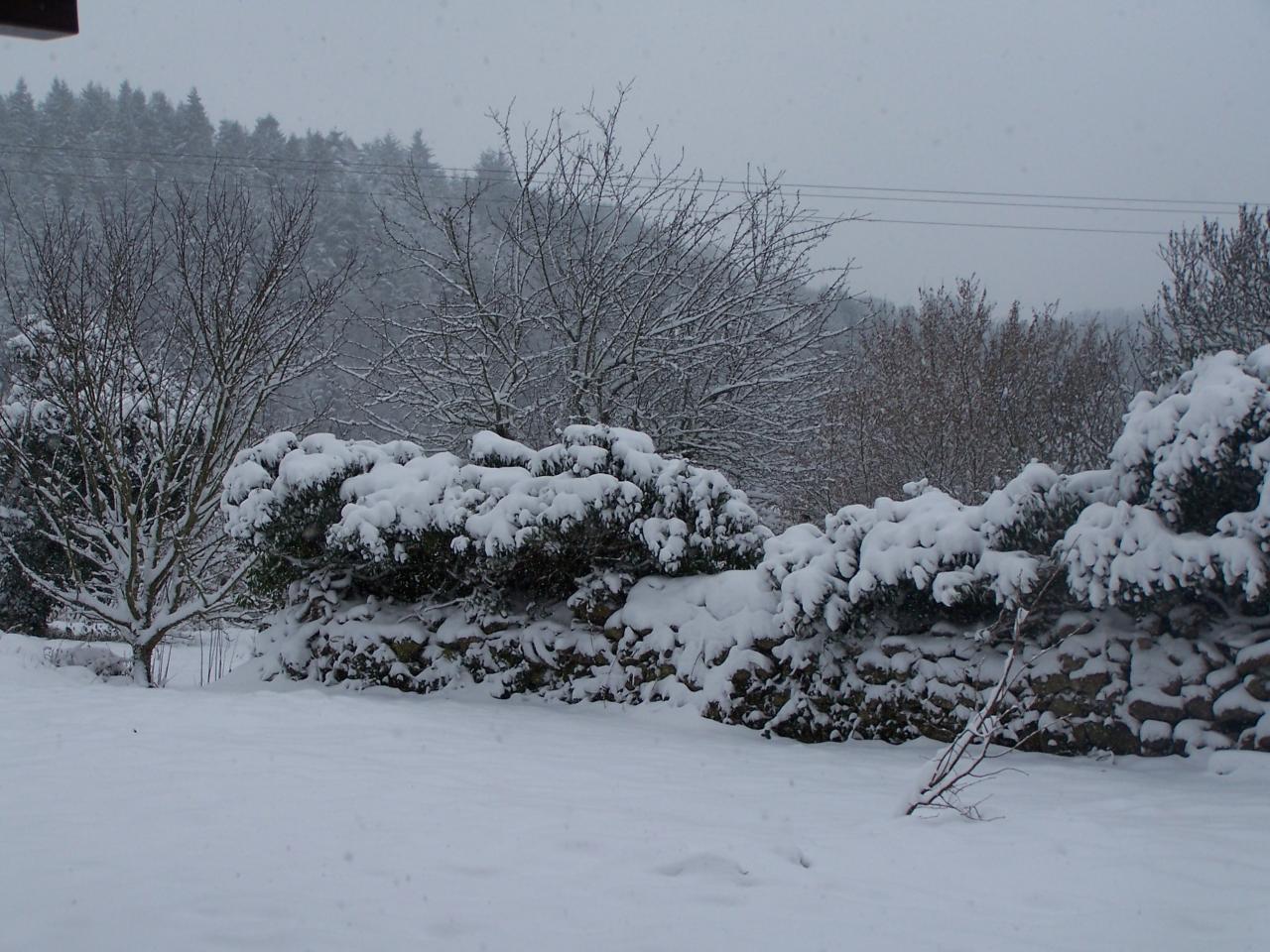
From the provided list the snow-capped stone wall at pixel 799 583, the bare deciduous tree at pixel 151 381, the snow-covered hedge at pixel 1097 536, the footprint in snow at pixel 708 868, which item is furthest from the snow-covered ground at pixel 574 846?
the bare deciduous tree at pixel 151 381

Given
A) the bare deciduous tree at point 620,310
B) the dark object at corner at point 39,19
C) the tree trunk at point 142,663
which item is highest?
the bare deciduous tree at point 620,310

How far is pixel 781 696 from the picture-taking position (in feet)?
19.8

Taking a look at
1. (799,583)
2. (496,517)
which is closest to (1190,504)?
(799,583)

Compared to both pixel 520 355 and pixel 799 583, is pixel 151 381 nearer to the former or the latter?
pixel 520 355

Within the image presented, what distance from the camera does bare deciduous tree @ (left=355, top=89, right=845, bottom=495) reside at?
10492 millimetres

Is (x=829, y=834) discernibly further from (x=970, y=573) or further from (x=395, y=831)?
(x=970, y=573)

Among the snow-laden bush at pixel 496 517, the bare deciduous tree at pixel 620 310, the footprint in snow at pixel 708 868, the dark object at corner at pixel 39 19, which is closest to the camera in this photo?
the dark object at corner at pixel 39 19

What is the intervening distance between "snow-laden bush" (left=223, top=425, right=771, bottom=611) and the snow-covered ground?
65.2 inches

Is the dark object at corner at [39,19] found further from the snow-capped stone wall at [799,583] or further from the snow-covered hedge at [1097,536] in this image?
the snow-covered hedge at [1097,536]

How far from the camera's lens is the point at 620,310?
10.9 m

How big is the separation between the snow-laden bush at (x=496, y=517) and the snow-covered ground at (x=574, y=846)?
1.65m

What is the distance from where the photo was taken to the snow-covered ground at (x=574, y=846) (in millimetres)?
2555

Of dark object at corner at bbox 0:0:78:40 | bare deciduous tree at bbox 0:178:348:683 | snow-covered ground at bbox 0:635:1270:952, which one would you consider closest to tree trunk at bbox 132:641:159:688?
bare deciduous tree at bbox 0:178:348:683

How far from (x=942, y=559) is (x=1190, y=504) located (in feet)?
4.37
